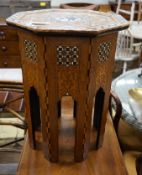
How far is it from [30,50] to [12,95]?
0.99 meters

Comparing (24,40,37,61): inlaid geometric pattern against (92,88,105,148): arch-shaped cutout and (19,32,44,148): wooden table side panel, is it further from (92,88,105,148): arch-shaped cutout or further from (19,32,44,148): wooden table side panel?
(92,88,105,148): arch-shaped cutout

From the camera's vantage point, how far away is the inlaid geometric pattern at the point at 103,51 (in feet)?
2.18

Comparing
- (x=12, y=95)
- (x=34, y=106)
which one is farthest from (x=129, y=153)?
(x=12, y=95)

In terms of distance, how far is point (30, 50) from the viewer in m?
0.67

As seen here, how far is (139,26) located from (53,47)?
8.65 ft

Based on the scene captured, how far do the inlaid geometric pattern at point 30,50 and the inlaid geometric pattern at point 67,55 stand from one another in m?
0.07

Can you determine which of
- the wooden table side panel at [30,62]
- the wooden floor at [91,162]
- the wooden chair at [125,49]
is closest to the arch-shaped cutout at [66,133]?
the wooden floor at [91,162]

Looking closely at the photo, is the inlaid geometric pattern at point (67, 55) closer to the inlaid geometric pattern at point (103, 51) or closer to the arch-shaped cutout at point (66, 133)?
the inlaid geometric pattern at point (103, 51)

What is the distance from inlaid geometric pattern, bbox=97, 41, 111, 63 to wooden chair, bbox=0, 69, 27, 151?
0.48 m

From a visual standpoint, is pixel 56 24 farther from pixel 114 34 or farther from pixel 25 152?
pixel 25 152

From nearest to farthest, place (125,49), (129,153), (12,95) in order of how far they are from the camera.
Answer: (129,153) < (12,95) < (125,49)

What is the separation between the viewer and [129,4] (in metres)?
3.53

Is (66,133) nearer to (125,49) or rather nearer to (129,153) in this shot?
(129,153)

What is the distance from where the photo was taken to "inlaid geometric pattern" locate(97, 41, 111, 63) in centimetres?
67
